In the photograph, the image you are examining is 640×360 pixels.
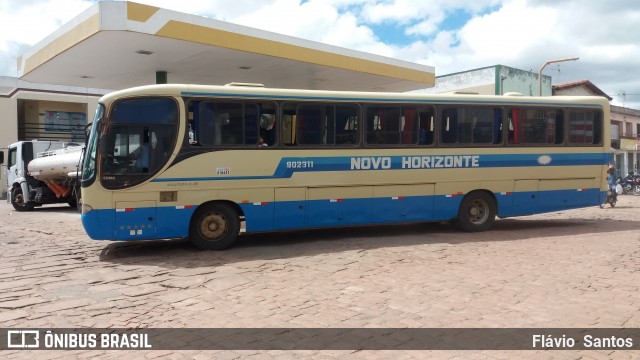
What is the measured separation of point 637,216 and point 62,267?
15729mm

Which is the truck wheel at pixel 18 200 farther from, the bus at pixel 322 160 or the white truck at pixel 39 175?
the bus at pixel 322 160

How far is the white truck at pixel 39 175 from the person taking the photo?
57.8 ft

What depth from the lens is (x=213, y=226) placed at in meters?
9.30

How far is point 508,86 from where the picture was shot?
33156mm

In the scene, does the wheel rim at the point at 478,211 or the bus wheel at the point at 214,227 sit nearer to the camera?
the bus wheel at the point at 214,227

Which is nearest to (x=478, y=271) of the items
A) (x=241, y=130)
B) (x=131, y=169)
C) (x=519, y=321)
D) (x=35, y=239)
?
(x=519, y=321)

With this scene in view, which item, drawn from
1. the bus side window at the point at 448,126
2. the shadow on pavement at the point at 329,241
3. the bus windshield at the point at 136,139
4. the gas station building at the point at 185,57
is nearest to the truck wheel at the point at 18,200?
the gas station building at the point at 185,57

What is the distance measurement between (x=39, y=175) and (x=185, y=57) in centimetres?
Answer: 778

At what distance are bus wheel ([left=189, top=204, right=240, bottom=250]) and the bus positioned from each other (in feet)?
0.06

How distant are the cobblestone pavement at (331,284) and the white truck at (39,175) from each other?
6.99m

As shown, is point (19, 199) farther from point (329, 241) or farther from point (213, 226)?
point (329, 241)

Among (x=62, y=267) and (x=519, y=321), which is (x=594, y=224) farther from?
(x=62, y=267)

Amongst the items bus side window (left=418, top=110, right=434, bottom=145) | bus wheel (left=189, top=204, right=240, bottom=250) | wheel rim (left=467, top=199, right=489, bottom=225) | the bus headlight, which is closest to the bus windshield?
the bus headlight

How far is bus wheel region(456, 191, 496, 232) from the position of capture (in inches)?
447
